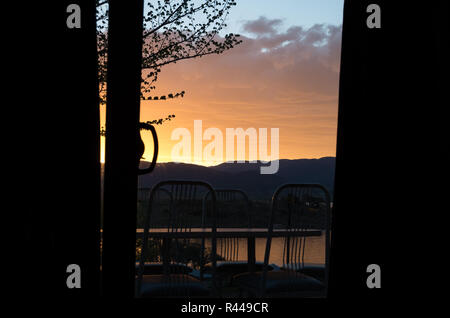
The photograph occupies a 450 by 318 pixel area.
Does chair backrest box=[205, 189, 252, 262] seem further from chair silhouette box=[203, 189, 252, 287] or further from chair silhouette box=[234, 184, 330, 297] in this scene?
chair silhouette box=[234, 184, 330, 297]

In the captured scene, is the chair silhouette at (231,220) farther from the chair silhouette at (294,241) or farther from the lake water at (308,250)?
the chair silhouette at (294,241)

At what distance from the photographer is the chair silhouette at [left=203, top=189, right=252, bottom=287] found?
10.7ft

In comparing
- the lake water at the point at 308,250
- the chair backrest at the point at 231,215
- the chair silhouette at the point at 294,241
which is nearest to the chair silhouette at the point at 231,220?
the chair backrest at the point at 231,215

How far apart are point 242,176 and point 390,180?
9.18ft

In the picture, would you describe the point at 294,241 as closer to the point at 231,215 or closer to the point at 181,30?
the point at 231,215

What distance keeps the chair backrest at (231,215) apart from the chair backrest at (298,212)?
75 centimetres

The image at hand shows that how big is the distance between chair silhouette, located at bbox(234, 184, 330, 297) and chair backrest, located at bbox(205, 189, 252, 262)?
0.69 meters

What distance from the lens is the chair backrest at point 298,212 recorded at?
7.57ft

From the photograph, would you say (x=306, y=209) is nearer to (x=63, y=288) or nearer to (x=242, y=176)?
(x=63, y=288)

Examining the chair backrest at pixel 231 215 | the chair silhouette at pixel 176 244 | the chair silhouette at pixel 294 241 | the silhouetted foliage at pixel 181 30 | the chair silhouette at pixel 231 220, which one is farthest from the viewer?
the chair backrest at pixel 231 215

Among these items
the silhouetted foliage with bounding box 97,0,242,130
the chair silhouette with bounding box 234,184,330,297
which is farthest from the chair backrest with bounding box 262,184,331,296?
the silhouetted foliage with bounding box 97,0,242,130

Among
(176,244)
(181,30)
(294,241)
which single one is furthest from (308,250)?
(181,30)

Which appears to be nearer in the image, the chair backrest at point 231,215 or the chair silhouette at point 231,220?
the chair silhouette at point 231,220
